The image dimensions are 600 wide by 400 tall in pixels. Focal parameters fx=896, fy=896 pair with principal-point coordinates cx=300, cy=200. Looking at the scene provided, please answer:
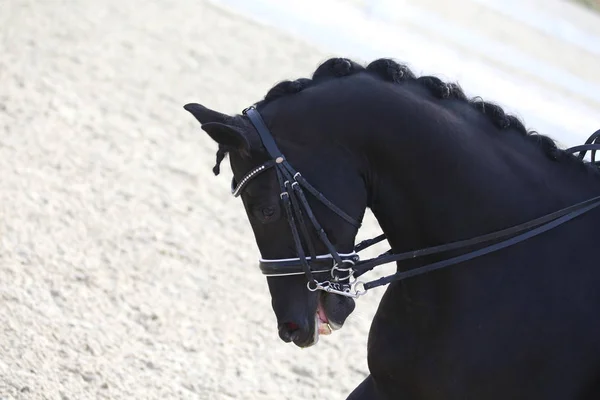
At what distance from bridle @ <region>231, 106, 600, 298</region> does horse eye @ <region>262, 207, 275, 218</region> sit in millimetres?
52

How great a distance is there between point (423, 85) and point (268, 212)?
0.74 metres

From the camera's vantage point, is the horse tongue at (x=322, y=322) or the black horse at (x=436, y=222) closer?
the black horse at (x=436, y=222)

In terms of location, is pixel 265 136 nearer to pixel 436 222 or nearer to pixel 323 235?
pixel 323 235

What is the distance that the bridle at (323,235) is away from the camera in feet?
10.2

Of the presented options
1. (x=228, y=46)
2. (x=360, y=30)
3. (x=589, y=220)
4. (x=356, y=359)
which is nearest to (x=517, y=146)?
(x=589, y=220)

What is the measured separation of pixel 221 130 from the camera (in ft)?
9.98

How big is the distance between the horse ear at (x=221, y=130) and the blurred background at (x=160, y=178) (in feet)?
7.25

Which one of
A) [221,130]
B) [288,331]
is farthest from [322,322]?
[221,130]

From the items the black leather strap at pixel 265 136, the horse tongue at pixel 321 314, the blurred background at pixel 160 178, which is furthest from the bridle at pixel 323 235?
the blurred background at pixel 160 178

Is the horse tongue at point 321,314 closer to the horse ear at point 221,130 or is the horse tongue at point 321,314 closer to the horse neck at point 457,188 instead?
the horse neck at point 457,188

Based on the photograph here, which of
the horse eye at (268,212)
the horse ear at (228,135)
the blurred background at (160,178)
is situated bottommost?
the blurred background at (160,178)

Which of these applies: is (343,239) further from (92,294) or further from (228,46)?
(228,46)

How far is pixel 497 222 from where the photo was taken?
3162 millimetres

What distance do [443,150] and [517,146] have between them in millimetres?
299
